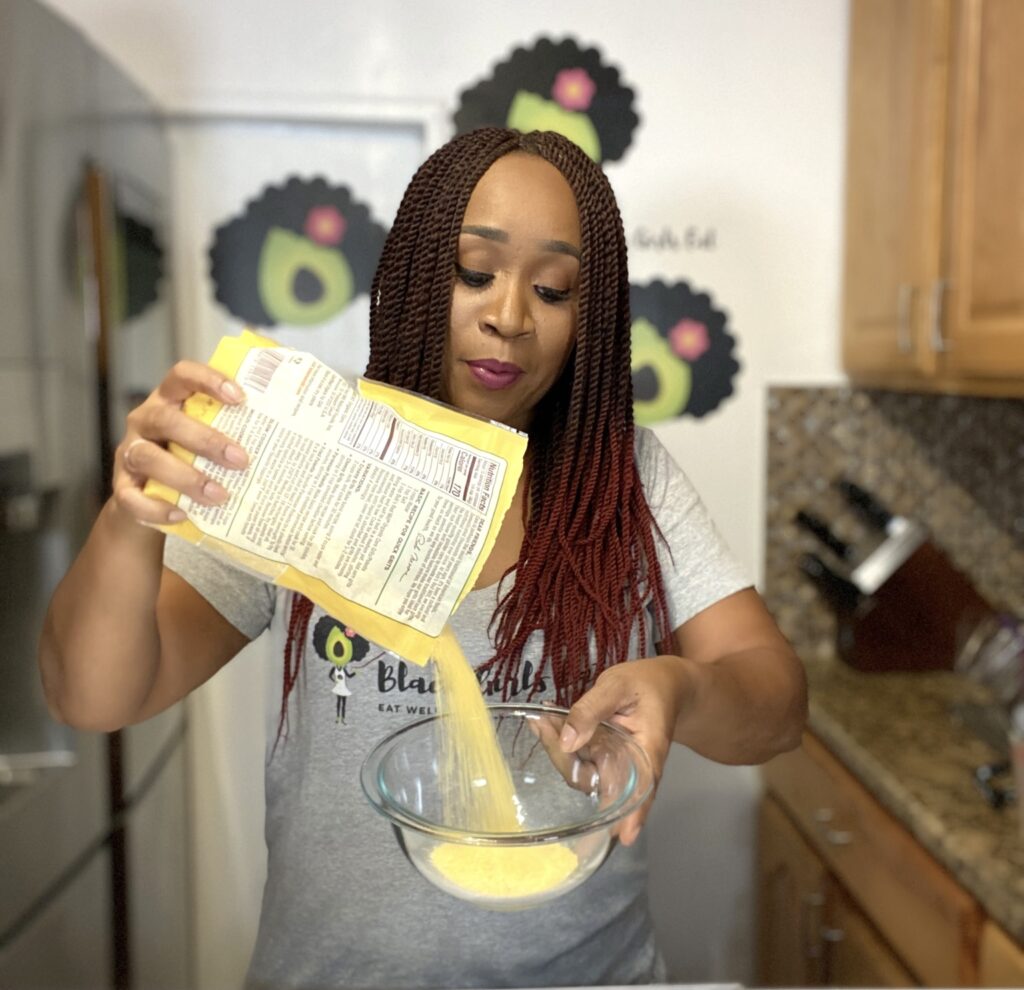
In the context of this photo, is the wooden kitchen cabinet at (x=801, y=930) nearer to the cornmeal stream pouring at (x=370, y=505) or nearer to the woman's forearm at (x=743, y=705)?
the woman's forearm at (x=743, y=705)

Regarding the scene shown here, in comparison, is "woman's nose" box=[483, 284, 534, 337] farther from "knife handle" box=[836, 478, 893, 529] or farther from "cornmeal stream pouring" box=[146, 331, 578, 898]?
"knife handle" box=[836, 478, 893, 529]

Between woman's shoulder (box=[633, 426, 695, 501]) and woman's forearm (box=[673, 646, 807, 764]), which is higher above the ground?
woman's shoulder (box=[633, 426, 695, 501])

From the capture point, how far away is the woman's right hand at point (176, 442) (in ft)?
0.94

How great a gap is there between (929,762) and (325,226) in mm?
544

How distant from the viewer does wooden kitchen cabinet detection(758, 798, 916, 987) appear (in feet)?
1.60

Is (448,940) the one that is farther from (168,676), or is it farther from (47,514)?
(47,514)

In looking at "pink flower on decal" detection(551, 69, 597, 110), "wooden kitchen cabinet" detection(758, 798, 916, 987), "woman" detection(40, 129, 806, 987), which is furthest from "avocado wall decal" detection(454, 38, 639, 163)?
"wooden kitchen cabinet" detection(758, 798, 916, 987)

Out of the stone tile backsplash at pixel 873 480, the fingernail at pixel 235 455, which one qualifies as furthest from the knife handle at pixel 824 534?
the fingernail at pixel 235 455

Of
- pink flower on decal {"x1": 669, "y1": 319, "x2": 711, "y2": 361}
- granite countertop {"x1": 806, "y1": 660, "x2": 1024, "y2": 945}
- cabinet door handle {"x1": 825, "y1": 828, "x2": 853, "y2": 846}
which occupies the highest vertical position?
pink flower on decal {"x1": 669, "y1": 319, "x2": 711, "y2": 361}

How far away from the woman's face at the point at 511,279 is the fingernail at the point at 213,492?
9 centimetres

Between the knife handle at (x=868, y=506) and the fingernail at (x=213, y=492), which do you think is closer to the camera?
the fingernail at (x=213, y=492)

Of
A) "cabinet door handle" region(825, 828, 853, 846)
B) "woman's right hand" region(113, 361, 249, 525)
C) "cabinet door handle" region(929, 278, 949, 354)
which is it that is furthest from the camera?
"cabinet door handle" region(929, 278, 949, 354)

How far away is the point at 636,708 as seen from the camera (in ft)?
1.07

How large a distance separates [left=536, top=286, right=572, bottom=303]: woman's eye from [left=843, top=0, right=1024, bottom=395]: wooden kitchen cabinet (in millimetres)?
322
